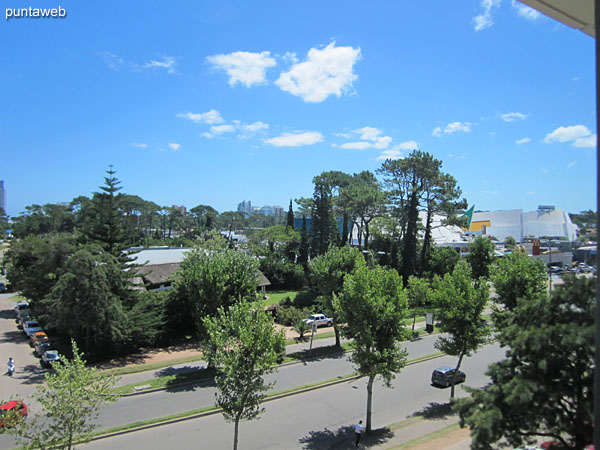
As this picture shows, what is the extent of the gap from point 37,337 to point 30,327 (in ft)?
15.0

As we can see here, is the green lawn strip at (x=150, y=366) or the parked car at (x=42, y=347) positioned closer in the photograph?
the green lawn strip at (x=150, y=366)

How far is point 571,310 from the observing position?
7469 mm

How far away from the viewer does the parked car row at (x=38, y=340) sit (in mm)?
25328

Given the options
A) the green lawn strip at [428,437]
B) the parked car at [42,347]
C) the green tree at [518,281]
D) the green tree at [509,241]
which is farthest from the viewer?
the green tree at [509,241]

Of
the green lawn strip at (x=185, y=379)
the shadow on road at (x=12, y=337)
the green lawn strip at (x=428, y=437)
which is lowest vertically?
the shadow on road at (x=12, y=337)

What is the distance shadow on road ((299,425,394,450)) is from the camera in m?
15.5

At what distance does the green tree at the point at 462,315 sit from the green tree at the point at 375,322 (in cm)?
376

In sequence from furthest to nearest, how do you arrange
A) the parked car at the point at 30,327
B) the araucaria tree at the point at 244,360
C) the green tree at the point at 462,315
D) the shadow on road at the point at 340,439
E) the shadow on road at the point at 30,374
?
the parked car at the point at 30,327 → the shadow on road at the point at 30,374 → the green tree at the point at 462,315 → the shadow on road at the point at 340,439 → the araucaria tree at the point at 244,360

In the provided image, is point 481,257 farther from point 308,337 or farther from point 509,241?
point 509,241

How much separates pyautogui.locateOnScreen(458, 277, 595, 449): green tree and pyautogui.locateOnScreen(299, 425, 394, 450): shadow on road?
940cm

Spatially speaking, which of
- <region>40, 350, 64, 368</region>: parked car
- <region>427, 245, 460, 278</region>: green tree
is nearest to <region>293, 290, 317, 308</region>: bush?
<region>427, 245, 460, 278</region>: green tree

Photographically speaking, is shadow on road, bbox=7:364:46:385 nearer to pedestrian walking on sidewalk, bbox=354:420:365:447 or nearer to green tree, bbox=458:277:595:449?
pedestrian walking on sidewalk, bbox=354:420:365:447

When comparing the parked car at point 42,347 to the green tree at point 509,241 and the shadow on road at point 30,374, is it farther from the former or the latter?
the green tree at point 509,241

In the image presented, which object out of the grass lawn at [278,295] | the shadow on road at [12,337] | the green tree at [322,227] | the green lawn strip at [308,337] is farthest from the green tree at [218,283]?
the green tree at [322,227]
